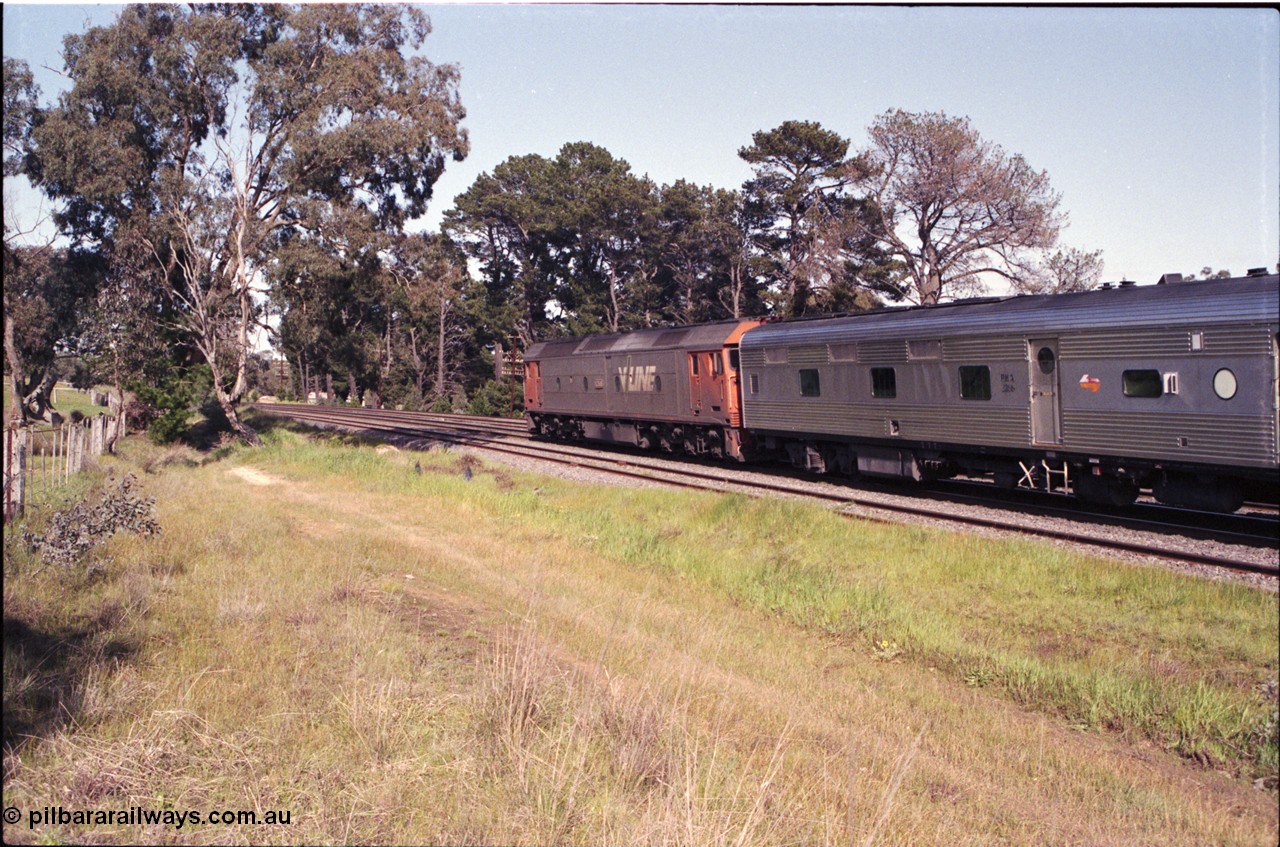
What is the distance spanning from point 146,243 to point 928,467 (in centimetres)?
1718

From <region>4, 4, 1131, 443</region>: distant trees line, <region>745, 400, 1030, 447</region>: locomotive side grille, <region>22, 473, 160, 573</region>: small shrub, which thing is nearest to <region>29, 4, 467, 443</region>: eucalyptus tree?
<region>4, 4, 1131, 443</region>: distant trees line

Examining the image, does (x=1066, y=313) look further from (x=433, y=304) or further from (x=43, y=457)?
(x=433, y=304)

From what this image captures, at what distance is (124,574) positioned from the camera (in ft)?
33.0

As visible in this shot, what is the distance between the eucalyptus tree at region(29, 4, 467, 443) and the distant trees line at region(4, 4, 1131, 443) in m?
0.07

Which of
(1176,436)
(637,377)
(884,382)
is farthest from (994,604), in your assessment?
(637,377)

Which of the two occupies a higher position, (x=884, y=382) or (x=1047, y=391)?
(x=884, y=382)

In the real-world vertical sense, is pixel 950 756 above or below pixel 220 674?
below

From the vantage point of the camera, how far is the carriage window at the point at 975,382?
15.1m

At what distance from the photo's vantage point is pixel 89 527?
10.9 meters

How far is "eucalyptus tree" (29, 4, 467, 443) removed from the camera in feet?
58.9

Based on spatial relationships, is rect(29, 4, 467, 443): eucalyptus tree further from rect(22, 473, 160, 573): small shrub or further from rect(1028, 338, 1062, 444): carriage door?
rect(1028, 338, 1062, 444): carriage door

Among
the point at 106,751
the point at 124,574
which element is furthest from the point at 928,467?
the point at 106,751

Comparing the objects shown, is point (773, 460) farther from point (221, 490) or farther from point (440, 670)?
point (440, 670)

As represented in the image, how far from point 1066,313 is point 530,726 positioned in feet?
32.7
